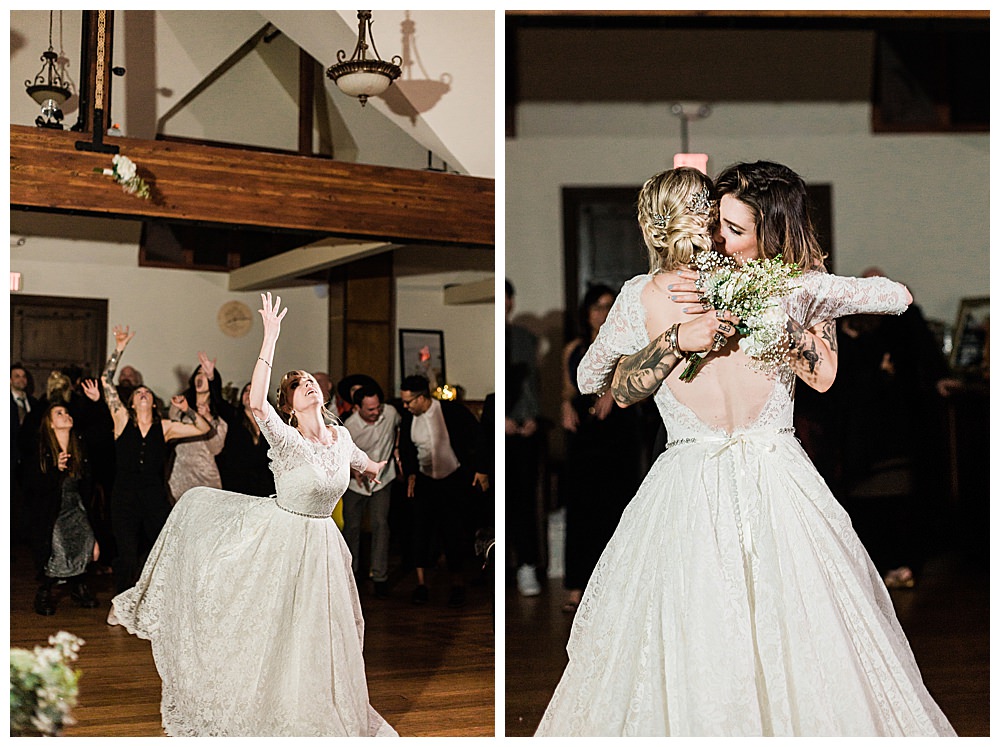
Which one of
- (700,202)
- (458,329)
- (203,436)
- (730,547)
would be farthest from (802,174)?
(203,436)

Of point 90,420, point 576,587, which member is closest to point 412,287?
point 90,420

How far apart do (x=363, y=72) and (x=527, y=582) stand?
2599 millimetres

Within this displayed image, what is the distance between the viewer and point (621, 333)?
8.63 feet

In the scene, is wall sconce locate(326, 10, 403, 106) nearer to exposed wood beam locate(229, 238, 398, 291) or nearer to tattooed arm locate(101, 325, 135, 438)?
exposed wood beam locate(229, 238, 398, 291)

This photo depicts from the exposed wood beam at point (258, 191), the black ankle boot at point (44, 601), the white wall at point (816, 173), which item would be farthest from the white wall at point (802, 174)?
the black ankle boot at point (44, 601)

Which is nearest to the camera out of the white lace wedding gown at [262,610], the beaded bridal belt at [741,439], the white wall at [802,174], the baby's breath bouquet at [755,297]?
the baby's breath bouquet at [755,297]

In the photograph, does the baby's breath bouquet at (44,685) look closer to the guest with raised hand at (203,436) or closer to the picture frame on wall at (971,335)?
the guest with raised hand at (203,436)

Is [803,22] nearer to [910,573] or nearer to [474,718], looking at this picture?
[474,718]

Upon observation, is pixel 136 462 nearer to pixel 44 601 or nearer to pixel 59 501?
pixel 59 501

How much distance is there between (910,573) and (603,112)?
2810 millimetres

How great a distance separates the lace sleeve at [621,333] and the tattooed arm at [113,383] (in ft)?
4.42

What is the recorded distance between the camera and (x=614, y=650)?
2525 mm

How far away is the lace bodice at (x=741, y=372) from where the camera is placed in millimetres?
2596

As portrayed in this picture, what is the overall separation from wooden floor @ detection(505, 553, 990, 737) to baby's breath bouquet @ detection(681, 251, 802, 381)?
4.61 ft
